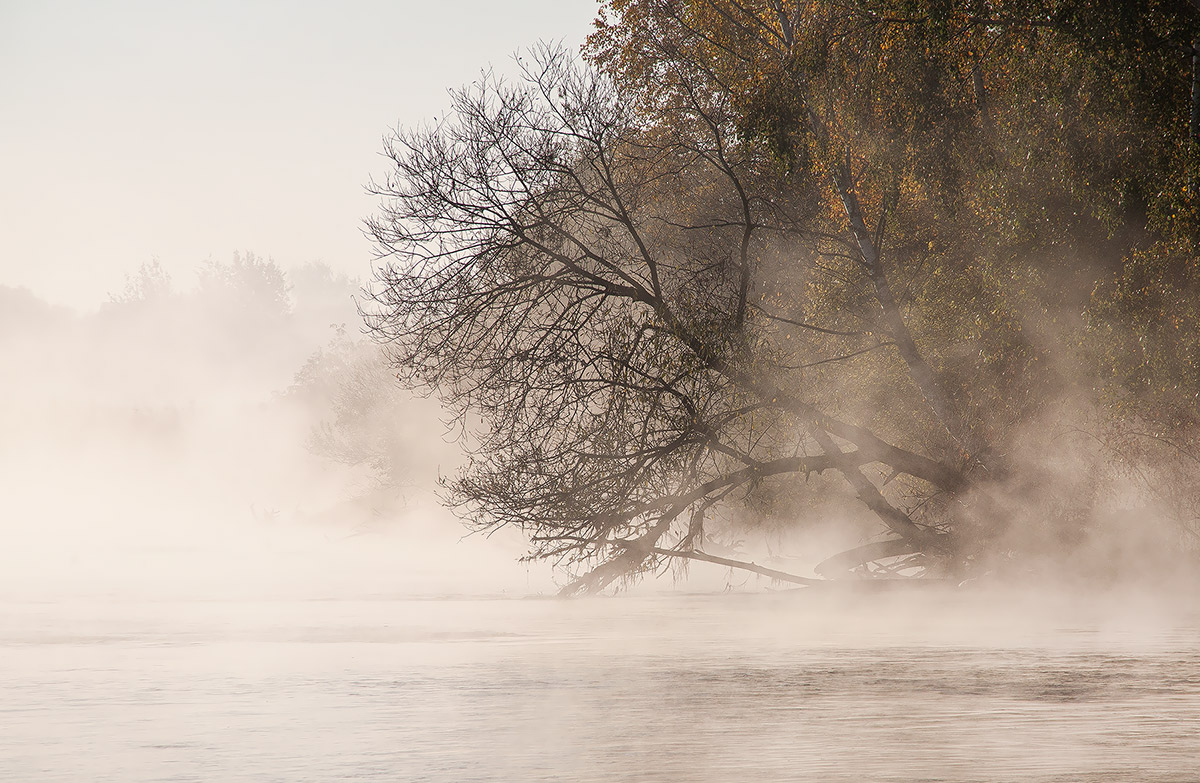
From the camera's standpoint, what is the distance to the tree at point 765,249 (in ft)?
52.3

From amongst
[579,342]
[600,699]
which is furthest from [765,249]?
[600,699]

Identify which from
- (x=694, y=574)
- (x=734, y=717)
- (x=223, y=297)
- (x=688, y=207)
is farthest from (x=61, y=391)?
(x=734, y=717)

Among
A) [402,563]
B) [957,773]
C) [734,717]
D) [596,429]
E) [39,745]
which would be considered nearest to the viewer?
[957,773]

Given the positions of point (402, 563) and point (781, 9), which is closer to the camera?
point (781, 9)

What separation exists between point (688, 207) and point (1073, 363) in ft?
23.2

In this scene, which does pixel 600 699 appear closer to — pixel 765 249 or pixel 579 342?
pixel 579 342

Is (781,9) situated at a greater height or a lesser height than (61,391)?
lesser

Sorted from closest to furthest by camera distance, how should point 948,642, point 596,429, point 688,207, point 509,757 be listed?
point 509,757 → point 948,642 → point 596,429 → point 688,207

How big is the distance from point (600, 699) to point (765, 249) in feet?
45.4

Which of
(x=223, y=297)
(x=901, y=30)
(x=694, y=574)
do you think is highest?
(x=223, y=297)

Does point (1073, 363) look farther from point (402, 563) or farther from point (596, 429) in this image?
point (402, 563)

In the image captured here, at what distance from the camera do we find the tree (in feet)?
52.3

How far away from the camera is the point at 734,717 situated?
840 centimetres

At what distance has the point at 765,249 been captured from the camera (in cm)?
2209
